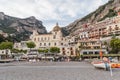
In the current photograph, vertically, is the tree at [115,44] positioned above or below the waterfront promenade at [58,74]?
above

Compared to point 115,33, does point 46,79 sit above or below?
below

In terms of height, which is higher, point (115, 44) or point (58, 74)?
point (115, 44)

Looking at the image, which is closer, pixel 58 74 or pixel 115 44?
pixel 58 74

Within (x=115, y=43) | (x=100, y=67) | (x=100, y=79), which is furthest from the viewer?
(x=115, y=43)

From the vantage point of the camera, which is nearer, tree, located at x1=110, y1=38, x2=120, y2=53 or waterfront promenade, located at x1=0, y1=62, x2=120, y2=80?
waterfront promenade, located at x1=0, y1=62, x2=120, y2=80

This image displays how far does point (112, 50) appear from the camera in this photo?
169m

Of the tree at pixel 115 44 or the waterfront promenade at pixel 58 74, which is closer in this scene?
the waterfront promenade at pixel 58 74

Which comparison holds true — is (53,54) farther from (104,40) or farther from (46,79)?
(46,79)

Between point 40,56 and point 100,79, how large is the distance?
15365 centimetres

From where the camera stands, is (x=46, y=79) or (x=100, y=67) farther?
(x=100, y=67)

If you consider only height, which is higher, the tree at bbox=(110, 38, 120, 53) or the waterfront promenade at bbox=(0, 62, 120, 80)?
the tree at bbox=(110, 38, 120, 53)

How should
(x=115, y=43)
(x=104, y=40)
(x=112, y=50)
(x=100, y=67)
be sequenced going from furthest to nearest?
(x=104, y=40) → (x=112, y=50) → (x=115, y=43) → (x=100, y=67)

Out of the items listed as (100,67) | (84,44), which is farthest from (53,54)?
(100,67)

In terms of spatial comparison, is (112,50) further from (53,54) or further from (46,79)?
(46,79)
